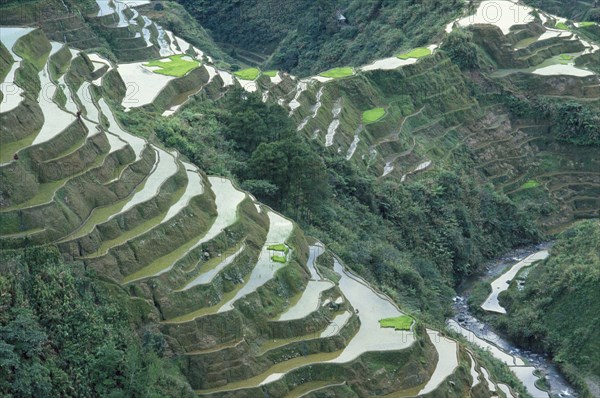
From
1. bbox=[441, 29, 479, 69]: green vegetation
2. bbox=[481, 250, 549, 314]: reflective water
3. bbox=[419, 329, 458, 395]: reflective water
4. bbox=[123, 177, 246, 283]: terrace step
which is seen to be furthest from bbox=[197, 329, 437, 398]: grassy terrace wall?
bbox=[441, 29, 479, 69]: green vegetation

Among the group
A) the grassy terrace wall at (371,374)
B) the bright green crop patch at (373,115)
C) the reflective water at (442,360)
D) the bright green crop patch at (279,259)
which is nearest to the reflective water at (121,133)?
the bright green crop patch at (279,259)

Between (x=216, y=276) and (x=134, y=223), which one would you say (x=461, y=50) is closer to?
(x=216, y=276)

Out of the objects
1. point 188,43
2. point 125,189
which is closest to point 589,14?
point 188,43

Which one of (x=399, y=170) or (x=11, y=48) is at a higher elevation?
(x=11, y=48)

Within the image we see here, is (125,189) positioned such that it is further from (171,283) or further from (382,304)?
(382,304)

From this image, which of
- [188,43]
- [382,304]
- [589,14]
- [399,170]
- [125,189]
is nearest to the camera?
[125,189]

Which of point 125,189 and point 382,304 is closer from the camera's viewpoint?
point 125,189

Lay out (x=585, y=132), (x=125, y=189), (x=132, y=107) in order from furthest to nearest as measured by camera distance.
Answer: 1. (x=585, y=132)
2. (x=132, y=107)
3. (x=125, y=189)
